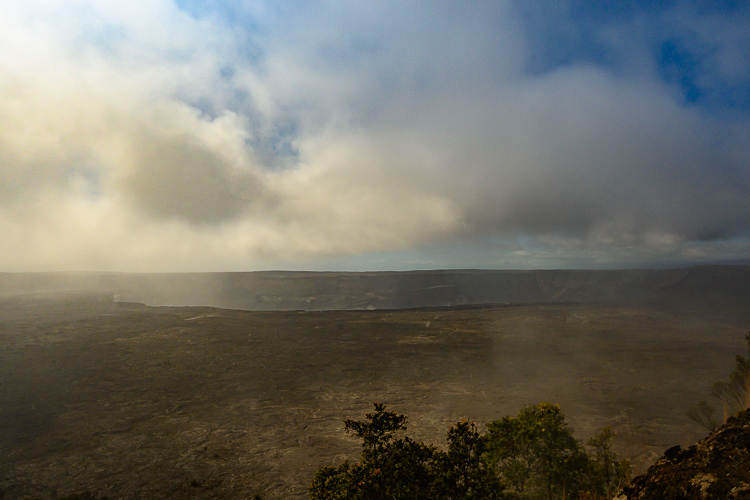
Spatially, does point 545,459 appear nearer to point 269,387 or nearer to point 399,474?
point 399,474

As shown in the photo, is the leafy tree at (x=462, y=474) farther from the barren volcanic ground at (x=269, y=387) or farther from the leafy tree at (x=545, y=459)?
the barren volcanic ground at (x=269, y=387)

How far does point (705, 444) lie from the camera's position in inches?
133

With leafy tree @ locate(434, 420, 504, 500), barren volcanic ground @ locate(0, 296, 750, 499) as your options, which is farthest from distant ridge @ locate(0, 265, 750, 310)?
leafy tree @ locate(434, 420, 504, 500)

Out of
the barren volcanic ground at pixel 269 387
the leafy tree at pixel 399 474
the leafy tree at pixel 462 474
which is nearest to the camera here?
the leafy tree at pixel 399 474

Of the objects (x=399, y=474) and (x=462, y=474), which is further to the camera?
(x=462, y=474)

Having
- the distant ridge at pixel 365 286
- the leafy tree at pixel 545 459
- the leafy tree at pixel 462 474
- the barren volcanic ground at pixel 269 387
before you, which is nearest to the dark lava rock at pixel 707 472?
the leafy tree at pixel 462 474

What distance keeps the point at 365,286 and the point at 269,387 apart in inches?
3091

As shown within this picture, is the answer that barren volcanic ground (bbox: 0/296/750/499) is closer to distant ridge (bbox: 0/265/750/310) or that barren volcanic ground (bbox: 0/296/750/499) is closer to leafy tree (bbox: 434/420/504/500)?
leafy tree (bbox: 434/420/504/500)

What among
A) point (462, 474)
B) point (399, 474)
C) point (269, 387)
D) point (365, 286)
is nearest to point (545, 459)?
point (462, 474)

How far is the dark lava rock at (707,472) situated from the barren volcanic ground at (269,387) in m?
13.0

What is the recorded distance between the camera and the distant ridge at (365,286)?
9812 centimetres

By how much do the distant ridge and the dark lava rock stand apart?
9384 centimetres

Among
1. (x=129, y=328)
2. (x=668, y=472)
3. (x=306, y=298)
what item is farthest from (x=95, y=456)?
(x=306, y=298)

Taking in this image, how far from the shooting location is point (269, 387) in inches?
1031
